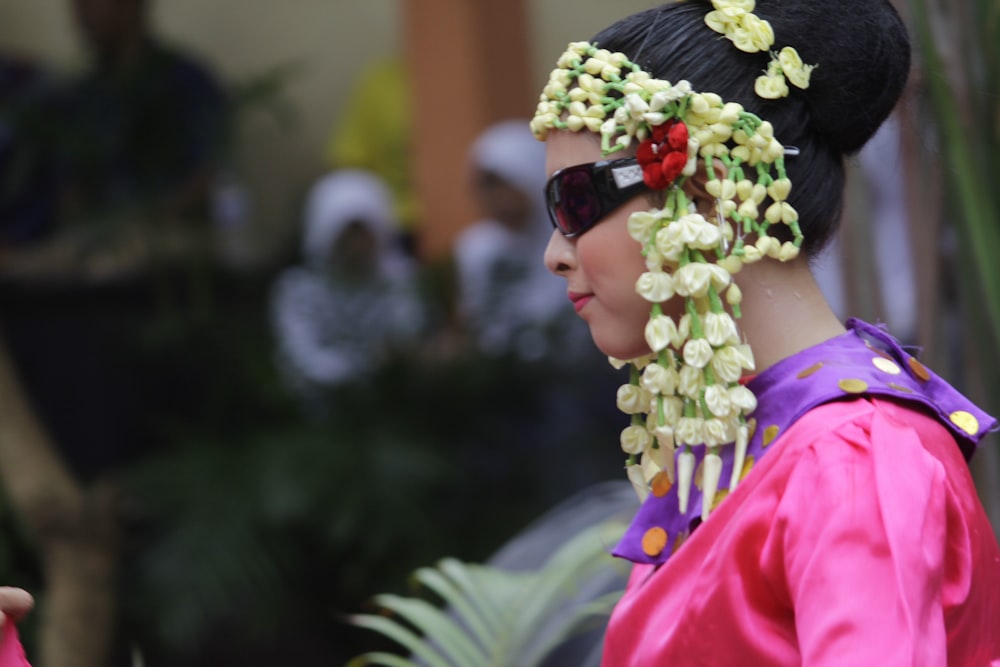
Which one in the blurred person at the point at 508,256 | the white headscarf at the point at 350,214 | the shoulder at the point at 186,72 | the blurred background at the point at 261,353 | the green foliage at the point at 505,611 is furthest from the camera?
the white headscarf at the point at 350,214

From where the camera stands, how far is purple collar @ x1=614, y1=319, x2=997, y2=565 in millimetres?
1502

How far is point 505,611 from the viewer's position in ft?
7.81

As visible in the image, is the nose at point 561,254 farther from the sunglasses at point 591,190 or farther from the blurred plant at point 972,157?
the blurred plant at point 972,157

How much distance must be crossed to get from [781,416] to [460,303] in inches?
112

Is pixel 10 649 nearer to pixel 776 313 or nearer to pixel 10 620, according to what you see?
pixel 10 620

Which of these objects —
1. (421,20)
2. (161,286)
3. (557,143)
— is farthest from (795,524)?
(421,20)

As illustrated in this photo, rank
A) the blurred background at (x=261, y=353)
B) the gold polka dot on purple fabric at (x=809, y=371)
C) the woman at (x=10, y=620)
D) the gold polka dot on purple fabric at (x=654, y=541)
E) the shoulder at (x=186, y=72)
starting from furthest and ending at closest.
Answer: the shoulder at (x=186, y=72) < the blurred background at (x=261, y=353) < the gold polka dot on purple fabric at (x=654, y=541) < the gold polka dot on purple fabric at (x=809, y=371) < the woman at (x=10, y=620)

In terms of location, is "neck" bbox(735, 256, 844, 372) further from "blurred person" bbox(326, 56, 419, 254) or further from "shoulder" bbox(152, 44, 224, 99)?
"blurred person" bbox(326, 56, 419, 254)

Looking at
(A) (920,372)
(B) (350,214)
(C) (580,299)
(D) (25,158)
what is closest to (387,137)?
(B) (350,214)

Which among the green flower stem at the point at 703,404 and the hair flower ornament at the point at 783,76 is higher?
the hair flower ornament at the point at 783,76

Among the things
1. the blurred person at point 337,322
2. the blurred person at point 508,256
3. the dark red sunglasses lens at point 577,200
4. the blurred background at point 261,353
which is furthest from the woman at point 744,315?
the blurred person at point 337,322

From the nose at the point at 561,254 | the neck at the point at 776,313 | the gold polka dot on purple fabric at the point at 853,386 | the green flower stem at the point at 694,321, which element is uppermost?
the nose at the point at 561,254

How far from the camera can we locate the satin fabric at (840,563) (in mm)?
1302

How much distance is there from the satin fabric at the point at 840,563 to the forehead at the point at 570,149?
37 cm
